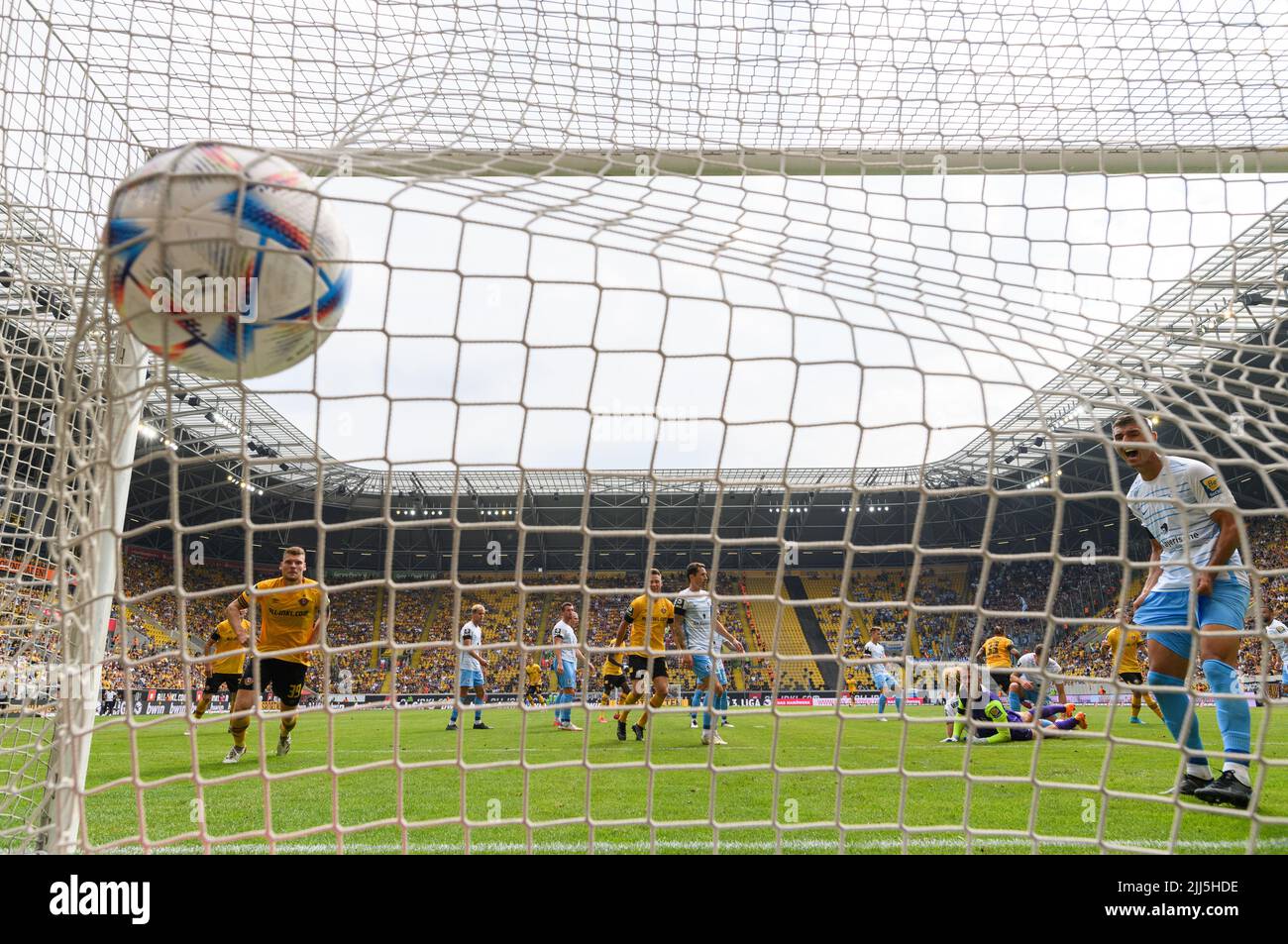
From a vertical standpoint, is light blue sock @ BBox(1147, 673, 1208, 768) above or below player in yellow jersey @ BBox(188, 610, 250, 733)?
above

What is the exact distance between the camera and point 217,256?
2.45m

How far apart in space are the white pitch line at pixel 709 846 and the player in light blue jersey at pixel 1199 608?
35 cm

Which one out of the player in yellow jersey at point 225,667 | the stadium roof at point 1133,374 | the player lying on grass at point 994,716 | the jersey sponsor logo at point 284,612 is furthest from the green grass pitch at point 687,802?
the jersey sponsor logo at point 284,612

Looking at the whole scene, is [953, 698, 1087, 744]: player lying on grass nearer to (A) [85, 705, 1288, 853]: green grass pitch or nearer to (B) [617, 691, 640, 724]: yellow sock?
(A) [85, 705, 1288, 853]: green grass pitch

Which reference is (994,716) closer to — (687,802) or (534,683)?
(687,802)

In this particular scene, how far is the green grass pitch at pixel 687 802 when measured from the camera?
2779 mm

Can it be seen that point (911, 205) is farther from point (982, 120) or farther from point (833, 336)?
point (833, 336)

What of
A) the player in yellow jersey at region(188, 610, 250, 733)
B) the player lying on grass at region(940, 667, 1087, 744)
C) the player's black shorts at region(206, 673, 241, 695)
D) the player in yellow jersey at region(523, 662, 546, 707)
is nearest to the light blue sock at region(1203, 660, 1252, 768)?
the player lying on grass at region(940, 667, 1087, 744)

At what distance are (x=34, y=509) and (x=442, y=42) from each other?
120 inches

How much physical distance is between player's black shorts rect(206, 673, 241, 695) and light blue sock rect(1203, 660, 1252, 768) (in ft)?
22.3

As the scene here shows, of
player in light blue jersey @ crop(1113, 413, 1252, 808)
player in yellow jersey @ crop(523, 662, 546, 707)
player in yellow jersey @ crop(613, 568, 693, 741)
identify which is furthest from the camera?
player in yellow jersey @ crop(523, 662, 546, 707)

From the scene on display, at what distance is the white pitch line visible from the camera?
2.93 meters

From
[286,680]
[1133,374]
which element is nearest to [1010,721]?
[1133,374]
